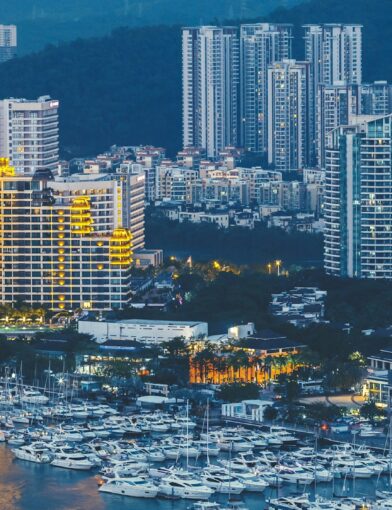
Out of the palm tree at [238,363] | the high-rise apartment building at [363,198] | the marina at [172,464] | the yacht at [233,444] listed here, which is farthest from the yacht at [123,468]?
the high-rise apartment building at [363,198]

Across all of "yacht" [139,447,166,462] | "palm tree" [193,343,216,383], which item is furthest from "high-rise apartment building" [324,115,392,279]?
"yacht" [139,447,166,462]

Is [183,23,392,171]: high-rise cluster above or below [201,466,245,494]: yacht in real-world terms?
above

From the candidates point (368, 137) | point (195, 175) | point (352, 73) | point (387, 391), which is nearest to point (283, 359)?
point (387, 391)

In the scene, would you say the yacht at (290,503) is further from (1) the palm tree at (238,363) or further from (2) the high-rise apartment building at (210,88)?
(2) the high-rise apartment building at (210,88)

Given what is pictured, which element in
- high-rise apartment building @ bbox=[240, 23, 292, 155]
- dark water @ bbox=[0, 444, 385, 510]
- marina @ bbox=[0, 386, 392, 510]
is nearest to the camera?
dark water @ bbox=[0, 444, 385, 510]

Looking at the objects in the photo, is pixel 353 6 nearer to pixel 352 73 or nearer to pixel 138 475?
pixel 352 73

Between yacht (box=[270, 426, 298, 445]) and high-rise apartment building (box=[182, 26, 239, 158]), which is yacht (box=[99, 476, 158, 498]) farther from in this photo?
high-rise apartment building (box=[182, 26, 239, 158])
